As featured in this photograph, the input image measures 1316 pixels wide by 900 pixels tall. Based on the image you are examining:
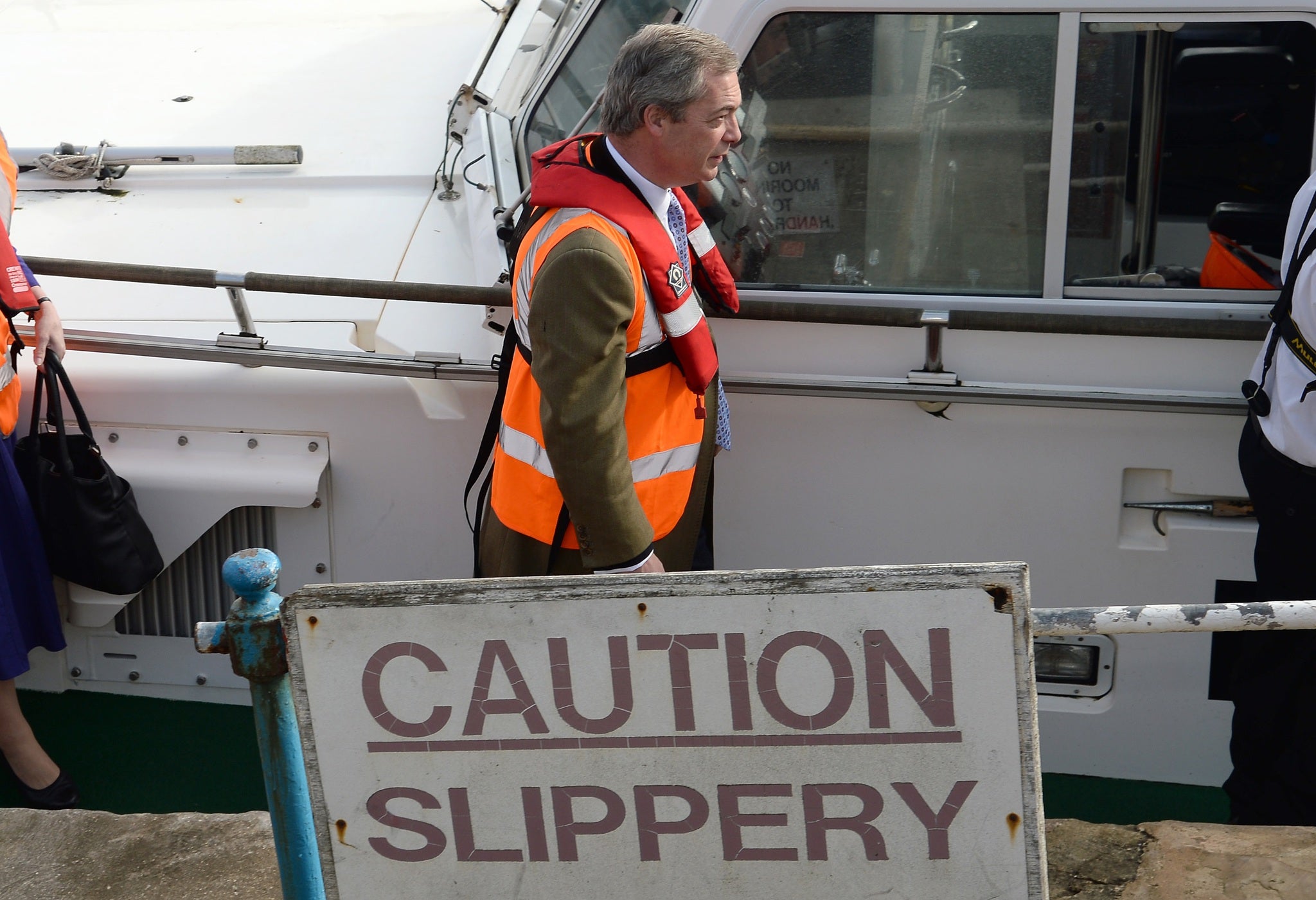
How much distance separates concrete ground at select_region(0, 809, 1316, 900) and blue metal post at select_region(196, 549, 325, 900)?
41 cm

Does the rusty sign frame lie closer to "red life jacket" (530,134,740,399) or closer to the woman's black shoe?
"red life jacket" (530,134,740,399)

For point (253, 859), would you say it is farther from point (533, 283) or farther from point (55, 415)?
point (533, 283)

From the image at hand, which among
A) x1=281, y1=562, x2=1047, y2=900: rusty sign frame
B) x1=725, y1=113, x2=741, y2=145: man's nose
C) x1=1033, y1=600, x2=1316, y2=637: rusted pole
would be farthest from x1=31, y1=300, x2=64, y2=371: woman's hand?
x1=1033, y1=600, x2=1316, y2=637: rusted pole

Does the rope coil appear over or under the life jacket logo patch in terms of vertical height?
over

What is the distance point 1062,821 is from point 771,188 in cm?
126

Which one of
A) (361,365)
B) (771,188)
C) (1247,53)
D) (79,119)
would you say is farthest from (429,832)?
(79,119)

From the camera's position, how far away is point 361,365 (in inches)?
96.0

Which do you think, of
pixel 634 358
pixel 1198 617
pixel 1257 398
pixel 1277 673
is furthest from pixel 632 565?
pixel 1277 673

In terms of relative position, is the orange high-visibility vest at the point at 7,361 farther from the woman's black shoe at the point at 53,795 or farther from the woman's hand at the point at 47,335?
the woman's black shoe at the point at 53,795

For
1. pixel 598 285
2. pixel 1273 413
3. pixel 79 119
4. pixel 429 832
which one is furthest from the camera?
pixel 79 119

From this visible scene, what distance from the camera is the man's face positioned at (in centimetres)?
191

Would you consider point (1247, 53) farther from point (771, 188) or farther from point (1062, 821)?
point (1062, 821)

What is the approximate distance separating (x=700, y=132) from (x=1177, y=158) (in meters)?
1.03

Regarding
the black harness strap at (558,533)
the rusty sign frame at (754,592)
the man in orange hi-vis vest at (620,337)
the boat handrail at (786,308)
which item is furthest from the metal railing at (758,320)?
the rusty sign frame at (754,592)
